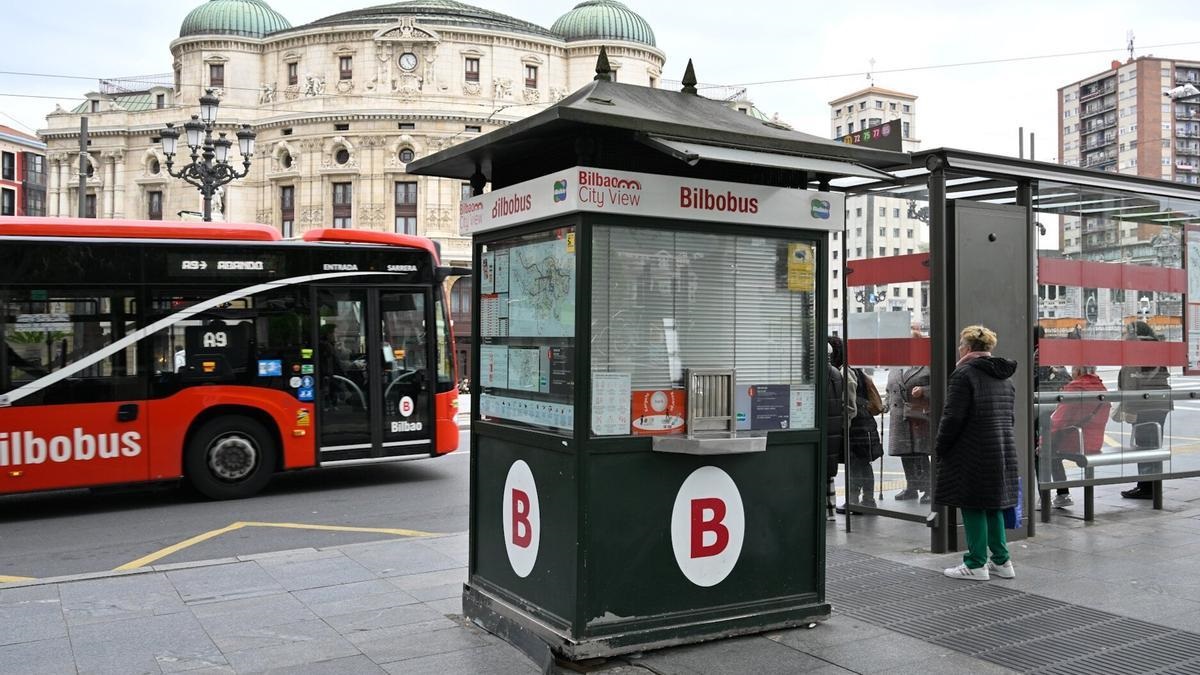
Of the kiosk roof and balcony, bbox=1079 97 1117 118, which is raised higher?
balcony, bbox=1079 97 1117 118

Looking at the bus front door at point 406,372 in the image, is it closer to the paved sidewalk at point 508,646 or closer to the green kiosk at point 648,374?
→ the paved sidewalk at point 508,646

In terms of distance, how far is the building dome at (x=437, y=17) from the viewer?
244 feet

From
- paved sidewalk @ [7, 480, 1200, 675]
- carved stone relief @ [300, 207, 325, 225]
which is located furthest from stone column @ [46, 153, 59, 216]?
paved sidewalk @ [7, 480, 1200, 675]

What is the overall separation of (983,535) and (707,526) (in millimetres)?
2422

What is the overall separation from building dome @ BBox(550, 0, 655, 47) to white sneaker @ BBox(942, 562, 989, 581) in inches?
3007

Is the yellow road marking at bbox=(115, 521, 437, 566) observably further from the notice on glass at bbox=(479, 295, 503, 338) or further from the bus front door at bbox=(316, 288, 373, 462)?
the notice on glass at bbox=(479, 295, 503, 338)

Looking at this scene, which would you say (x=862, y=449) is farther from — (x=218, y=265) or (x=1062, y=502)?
(x=218, y=265)

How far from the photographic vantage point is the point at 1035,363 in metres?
8.66

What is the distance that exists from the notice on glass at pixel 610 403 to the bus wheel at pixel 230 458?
A: 312 inches

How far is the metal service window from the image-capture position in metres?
5.56

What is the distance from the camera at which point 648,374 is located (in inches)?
224

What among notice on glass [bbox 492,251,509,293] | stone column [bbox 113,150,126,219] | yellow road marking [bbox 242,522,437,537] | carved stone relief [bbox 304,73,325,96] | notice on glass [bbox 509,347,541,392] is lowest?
yellow road marking [bbox 242,522,437,537]

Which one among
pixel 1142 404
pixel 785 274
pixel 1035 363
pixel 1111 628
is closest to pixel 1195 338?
pixel 1142 404

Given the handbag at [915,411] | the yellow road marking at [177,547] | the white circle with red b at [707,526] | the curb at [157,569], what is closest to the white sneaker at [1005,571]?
the handbag at [915,411]
